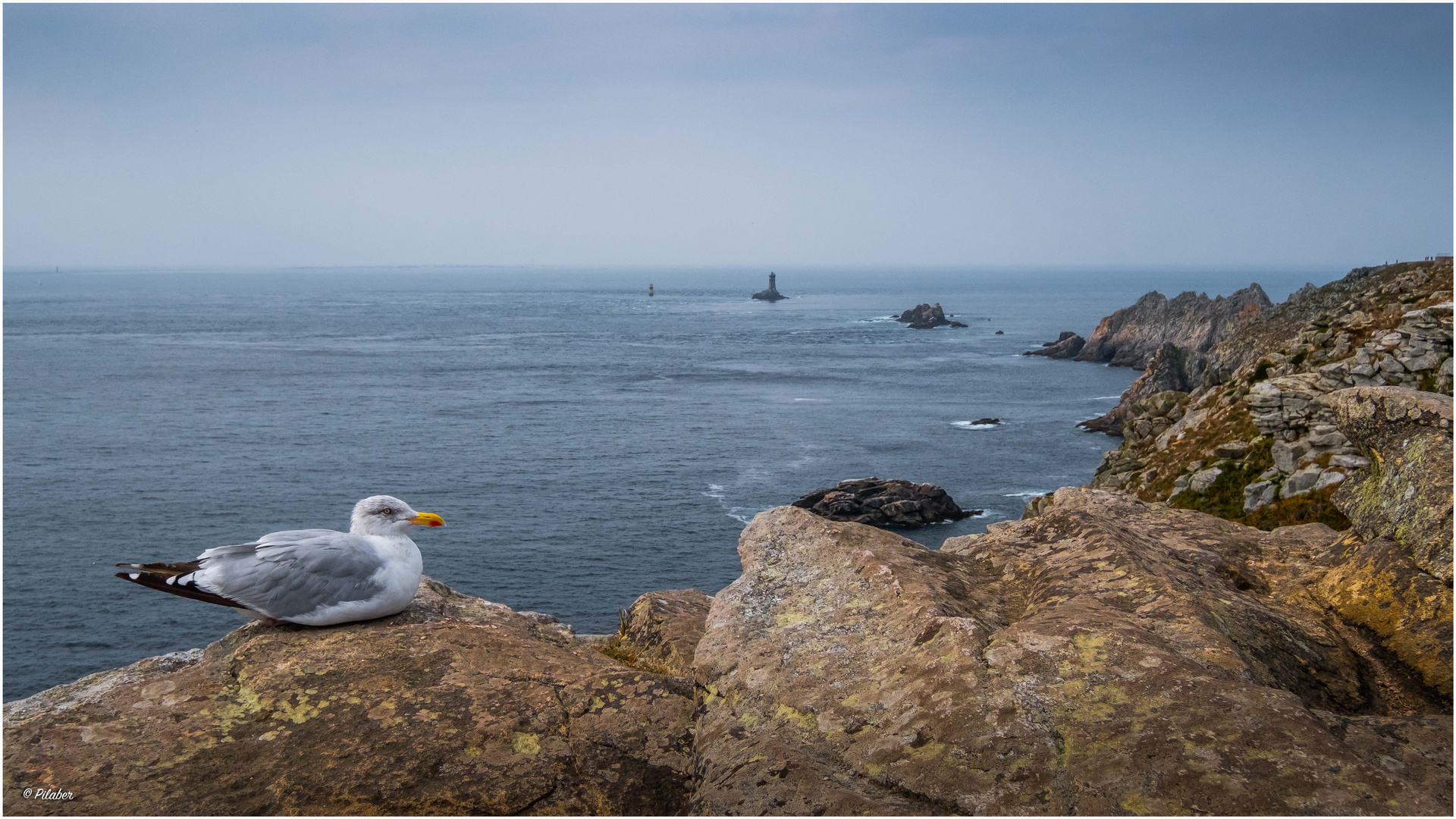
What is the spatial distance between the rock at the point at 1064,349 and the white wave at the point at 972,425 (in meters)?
71.3

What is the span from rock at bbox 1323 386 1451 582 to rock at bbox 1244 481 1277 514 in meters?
13.6

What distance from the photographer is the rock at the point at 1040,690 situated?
4711 mm

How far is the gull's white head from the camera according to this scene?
27.4 ft

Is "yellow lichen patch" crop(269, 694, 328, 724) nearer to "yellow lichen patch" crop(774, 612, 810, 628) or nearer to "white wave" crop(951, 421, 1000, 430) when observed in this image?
"yellow lichen patch" crop(774, 612, 810, 628)

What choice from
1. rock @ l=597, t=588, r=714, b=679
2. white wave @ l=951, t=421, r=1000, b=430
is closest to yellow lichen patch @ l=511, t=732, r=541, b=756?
rock @ l=597, t=588, r=714, b=679

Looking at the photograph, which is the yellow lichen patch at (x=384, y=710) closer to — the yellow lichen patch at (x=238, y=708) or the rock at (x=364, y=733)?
the rock at (x=364, y=733)

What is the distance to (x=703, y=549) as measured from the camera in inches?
2259

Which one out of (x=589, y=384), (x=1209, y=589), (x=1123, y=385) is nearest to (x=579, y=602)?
(x=1209, y=589)

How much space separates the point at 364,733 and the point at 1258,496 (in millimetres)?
22318

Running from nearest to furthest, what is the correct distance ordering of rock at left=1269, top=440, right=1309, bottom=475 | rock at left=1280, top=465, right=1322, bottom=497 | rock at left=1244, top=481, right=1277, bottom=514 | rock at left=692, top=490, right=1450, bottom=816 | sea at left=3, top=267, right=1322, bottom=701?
1. rock at left=692, top=490, right=1450, bottom=816
2. rock at left=1280, top=465, right=1322, bottom=497
3. rock at left=1244, top=481, right=1277, bottom=514
4. rock at left=1269, top=440, right=1309, bottom=475
5. sea at left=3, top=267, right=1322, bottom=701

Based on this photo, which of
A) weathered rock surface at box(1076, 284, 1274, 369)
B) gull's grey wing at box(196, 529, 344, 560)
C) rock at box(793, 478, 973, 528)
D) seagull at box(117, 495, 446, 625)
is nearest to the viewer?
seagull at box(117, 495, 446, 625)

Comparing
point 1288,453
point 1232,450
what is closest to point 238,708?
point 1288,453

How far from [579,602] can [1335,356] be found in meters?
37.4

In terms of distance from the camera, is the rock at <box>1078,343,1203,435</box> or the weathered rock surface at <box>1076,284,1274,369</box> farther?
the weathered rock surface at <box>1076,284,1274,369</box>
